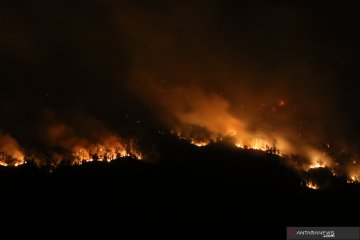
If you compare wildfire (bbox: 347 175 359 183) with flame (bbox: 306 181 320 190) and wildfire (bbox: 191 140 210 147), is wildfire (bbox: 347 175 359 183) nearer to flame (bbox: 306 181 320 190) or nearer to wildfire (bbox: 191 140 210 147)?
flame (bbox: 306 181 320 190)

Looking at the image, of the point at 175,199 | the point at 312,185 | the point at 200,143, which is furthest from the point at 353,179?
the point at 175,199

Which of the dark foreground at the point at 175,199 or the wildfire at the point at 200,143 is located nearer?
the dark foreground at the point at 175,199

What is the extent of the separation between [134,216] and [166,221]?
8.75 feet

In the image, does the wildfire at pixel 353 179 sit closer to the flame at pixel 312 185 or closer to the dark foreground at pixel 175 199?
the dark foreground at pixel 175 199

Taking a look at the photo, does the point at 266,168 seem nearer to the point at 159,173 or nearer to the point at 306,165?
the point at 306,165

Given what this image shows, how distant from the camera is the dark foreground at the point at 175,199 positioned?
3722cm

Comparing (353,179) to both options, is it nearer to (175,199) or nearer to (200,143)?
(200,143)

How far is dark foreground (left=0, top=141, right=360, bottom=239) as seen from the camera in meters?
37.2

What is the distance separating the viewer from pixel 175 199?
41.0 m

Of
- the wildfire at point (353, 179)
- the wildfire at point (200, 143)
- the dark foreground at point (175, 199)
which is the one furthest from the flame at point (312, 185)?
the wildfire at point (200, 143)

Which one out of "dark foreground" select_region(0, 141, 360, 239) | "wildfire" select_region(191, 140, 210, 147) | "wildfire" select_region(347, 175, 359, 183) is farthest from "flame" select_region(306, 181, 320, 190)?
"wildfire" select_region(191, 140, 210, 147)

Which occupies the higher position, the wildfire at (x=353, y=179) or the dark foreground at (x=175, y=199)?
the wildfire at (x=353, y=179)

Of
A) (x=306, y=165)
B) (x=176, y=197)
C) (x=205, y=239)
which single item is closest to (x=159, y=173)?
(x=176, y=197)

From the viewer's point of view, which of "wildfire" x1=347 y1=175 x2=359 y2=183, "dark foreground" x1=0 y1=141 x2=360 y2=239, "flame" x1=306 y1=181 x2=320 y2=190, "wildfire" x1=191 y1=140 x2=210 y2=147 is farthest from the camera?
"wildfire" x1=347 y1=175 x2=359 y2=183
